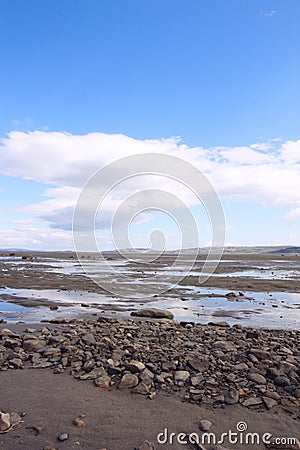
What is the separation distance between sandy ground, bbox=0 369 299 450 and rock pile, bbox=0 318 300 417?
33cm

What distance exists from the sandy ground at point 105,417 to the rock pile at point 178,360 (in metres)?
0.33

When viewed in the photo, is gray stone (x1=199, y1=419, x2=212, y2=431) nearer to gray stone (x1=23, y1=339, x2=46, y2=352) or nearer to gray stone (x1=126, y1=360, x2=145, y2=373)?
gray stone (x1=126, y1=360, x2=145, y2=373)

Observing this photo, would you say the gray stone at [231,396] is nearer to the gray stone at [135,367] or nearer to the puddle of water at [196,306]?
the gray stone at [135,367]

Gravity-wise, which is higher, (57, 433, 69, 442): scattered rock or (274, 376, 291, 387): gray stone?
(274, 376, 291, 387): gray stone

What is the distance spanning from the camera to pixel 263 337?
10398mm

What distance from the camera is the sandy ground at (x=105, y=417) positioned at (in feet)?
17.1

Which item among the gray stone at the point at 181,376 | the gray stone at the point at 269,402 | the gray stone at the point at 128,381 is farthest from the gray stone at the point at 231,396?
the gray stone at the point at 128,381

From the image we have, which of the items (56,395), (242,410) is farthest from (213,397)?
(56,395)

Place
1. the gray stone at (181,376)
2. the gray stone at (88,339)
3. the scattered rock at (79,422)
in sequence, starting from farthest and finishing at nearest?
1. the gray stone at (88,339)
2. the gray stone at (181,376)
3. the scattered rock at (79,422)

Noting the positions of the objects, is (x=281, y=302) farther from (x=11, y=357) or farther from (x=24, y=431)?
(x=24, y=431)

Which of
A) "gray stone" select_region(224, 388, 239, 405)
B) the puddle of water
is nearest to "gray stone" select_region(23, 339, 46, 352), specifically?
the puddle of water

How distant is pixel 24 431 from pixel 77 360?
272cm

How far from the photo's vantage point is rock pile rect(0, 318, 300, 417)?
22.1 ft

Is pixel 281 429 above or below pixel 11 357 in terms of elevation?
below
